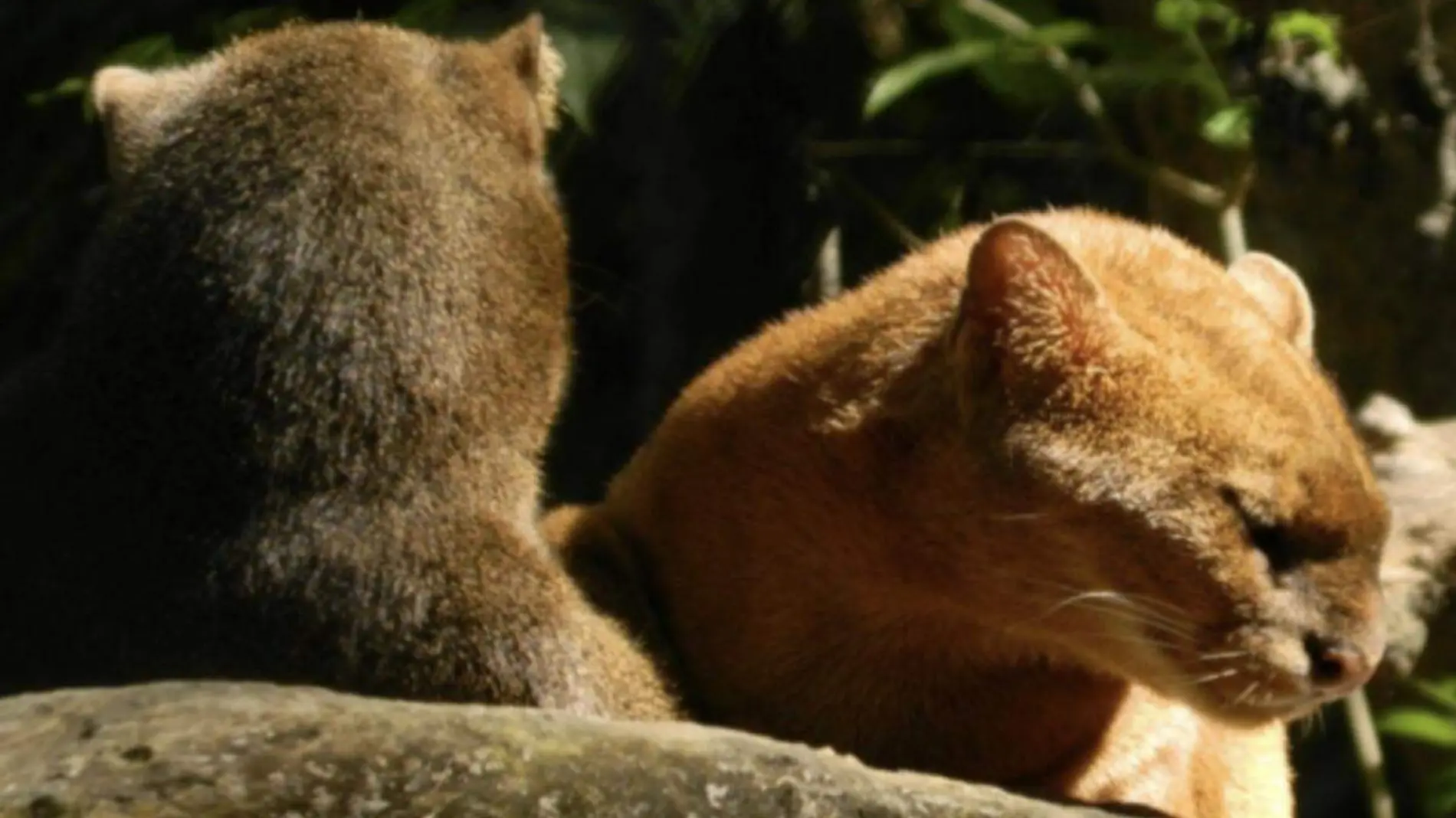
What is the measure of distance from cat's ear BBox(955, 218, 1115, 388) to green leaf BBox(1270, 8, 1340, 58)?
1.47 meters

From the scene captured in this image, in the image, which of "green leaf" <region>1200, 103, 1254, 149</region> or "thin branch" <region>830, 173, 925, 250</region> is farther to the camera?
"thin branch" <region>830, 173, 925, 250</region>

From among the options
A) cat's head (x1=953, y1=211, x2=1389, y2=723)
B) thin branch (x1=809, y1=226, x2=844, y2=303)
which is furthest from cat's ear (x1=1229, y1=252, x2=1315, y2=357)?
thin branch (x1=809, y1=226, x2=844, y2=303)

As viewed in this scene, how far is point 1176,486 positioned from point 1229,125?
1527mm

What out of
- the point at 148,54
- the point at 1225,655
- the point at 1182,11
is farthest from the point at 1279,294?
the point at 148,54

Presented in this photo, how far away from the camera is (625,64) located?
429 cm

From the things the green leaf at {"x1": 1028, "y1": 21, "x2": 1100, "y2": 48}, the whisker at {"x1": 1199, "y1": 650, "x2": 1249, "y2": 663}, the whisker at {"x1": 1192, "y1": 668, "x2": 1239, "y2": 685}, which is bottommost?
the whisker at {"x1": 1192, "y1": 668, "x2": 1239, "y2": 685}

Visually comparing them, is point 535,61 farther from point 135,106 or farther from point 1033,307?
point 1033,307

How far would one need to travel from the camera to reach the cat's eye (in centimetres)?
251

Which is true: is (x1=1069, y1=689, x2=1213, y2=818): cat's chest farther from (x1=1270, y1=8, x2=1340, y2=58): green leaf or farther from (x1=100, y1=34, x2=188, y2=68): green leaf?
(x1=100, y1=34, x2=188, y2=68): green leaf

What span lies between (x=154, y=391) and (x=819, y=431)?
2.72ft

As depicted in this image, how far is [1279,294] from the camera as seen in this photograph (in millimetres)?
3072

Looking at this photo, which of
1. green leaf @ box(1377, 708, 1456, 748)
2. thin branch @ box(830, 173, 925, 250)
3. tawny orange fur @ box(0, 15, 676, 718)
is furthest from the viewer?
thin branch @ box(830, 173, 925, 250)

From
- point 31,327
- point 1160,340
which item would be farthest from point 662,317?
point 1160,340

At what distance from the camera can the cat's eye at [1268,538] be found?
2.51 metres
